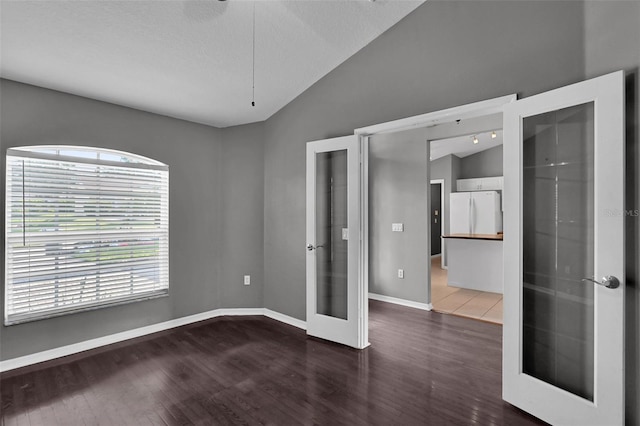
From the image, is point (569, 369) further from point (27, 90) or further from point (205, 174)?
point (27, 90)

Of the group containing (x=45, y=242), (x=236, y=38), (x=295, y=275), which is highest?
(x=236, y=38)

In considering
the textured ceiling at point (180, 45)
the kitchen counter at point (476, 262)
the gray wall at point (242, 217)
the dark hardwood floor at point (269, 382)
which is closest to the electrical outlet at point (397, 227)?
the kitchen counter at point (476, 262)

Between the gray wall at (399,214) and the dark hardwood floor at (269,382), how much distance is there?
48.1 inches

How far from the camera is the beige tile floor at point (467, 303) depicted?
164 inches

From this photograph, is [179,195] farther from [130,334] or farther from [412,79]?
[412,79]

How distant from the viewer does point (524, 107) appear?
2123 millimetres

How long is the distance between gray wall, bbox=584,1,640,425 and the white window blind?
4174mm

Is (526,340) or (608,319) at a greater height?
(608,319)

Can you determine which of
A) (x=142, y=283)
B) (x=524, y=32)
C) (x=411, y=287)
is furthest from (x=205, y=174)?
(x=524, y=32)

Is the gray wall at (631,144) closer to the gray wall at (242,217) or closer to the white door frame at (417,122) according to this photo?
the white door frame at (417,122)

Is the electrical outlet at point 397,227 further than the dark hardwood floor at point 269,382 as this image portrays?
Yes

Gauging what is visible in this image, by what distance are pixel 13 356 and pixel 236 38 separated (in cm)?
345

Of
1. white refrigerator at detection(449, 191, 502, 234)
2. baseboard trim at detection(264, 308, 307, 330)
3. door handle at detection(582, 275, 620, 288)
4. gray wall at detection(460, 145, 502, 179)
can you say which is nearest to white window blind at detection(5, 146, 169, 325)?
baseboard trim at detection(264, 308, 307, 330)

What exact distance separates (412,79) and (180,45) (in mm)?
2012
